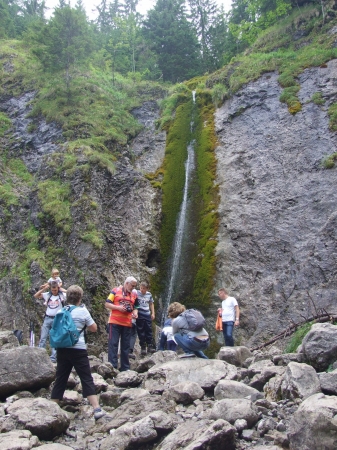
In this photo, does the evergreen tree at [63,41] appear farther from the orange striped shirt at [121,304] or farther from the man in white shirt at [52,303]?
the orange striped shirt at [121,304]

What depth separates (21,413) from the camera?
204 inches

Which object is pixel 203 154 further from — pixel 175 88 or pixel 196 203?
pixel 175 88

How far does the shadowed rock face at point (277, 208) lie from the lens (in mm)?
12938

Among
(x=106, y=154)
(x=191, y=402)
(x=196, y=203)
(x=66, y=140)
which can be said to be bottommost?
(x=191, y=402)

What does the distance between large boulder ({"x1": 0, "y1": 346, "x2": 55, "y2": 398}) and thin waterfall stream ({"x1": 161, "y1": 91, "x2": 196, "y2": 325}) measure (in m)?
7.94

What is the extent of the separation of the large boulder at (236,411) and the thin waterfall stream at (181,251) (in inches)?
373

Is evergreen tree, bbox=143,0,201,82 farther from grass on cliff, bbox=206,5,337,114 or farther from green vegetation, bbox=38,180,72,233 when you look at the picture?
green vegetation, bbox=38,180,72,233

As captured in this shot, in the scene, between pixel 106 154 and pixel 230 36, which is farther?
pixel 230 36

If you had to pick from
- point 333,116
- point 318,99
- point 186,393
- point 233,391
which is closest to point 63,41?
point 318,99

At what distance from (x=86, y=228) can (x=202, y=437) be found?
1203cm

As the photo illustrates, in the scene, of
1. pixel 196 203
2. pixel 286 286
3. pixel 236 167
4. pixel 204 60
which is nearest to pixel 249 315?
pixel 286 286

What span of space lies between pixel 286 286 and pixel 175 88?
17.2m

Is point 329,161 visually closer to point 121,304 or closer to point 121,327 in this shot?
point 121,304

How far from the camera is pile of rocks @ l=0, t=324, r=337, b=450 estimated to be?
13.9 ft
